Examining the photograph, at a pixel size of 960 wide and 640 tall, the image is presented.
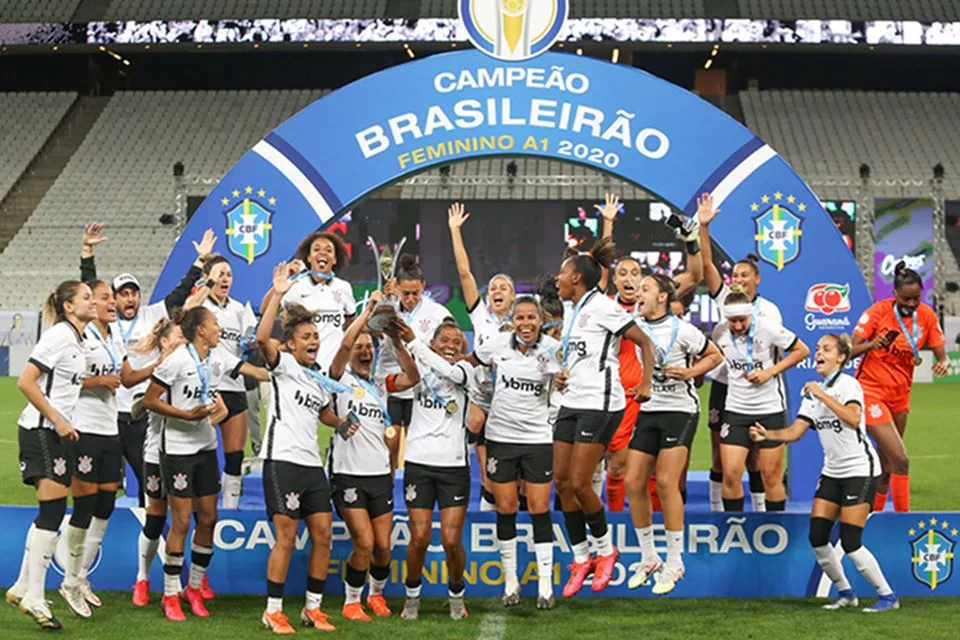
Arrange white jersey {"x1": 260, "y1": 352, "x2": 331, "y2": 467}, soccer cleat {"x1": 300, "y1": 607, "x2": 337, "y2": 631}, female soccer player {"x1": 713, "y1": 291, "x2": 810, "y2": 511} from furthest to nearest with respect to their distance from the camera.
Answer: female soccer player {"x1": 713, "y1": 291, "x2": 810, "y2": 511} < white jersey {"x1": 260, "y1": 352, "x2": 331, "y2": 467} < soccer cleat {"x1": 300, "y1": 607, "x2": 337, "y2": 631}

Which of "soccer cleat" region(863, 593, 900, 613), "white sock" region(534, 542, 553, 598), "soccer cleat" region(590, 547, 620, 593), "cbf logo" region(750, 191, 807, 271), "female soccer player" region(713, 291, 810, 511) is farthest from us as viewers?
"cbf logo" region(750, 191, 807, 271)

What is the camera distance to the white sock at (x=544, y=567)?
7348 millimetres

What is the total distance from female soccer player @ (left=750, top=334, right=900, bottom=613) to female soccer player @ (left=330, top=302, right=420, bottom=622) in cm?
215

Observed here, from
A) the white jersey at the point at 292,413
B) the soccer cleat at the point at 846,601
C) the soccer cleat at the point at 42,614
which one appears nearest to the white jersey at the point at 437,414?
the white jersey at the point at 292,413

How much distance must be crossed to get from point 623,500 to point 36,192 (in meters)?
27.0

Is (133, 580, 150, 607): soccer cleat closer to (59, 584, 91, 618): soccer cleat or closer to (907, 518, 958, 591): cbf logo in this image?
(59, 584, 91, 618): soccer cleat

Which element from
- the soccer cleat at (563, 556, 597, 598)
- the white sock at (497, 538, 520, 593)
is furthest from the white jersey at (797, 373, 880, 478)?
the white sock at (497, 538, 520, 593)

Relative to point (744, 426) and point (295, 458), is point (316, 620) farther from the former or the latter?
point (744, 426)

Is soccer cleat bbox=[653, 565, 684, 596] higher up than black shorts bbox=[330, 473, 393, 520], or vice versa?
black shorts bbox=[330, 473, 393, 520]

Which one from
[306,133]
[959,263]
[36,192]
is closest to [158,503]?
[306,133]

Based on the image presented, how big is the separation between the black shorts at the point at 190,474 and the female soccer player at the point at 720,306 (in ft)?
10.9

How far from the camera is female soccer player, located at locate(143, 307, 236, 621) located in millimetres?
7090

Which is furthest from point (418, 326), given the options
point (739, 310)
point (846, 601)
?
point (846, 601)

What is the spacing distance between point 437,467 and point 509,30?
3.73 meters
